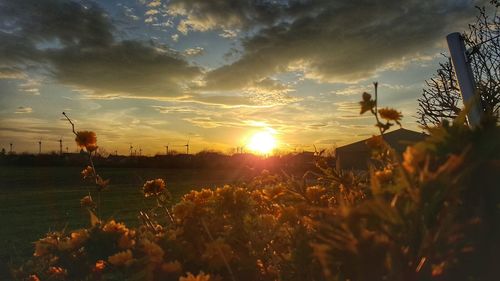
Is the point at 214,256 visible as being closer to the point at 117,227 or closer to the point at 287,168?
the point at 117,227

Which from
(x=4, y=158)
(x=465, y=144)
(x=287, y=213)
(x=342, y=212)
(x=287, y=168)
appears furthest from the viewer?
(x=4, y=158)

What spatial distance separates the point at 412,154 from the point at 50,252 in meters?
1.32

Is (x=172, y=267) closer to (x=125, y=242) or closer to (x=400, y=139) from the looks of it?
(x=125, y=242)

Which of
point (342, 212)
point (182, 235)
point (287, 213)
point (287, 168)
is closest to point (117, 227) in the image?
point (182, 235)

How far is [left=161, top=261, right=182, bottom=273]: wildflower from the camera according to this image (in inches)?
45.7

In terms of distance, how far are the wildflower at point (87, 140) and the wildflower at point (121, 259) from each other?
4.67ft

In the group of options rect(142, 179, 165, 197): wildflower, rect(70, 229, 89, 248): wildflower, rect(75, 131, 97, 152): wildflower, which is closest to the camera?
rect(70, 229, 89, 248): wildflower

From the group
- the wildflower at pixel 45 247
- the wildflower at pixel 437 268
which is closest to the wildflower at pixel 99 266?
the wildflower at pixel 45 247

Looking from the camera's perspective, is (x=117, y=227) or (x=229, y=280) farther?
(x=117, y=227)

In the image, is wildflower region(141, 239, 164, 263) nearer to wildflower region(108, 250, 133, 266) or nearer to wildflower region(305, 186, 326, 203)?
wildflower region(108, 250, 133, 266)

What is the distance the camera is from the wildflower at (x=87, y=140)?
248 centimetres

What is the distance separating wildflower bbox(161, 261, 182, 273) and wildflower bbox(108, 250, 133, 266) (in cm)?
9

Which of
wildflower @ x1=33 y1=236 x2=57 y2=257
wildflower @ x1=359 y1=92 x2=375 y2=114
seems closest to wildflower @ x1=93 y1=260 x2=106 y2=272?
wildflower @ x1=33 y1=236 x2=57 y2=257

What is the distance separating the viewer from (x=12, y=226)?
12.0 m
